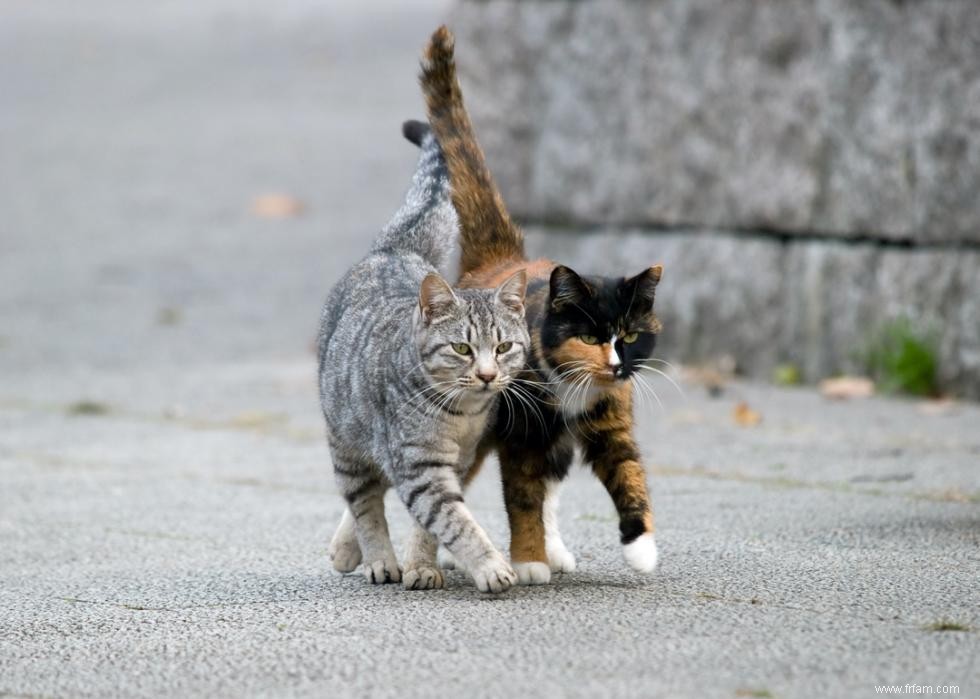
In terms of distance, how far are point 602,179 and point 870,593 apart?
4683mm

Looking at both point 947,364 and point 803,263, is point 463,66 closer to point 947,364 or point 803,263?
point 803,263

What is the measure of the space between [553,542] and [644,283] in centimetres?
85

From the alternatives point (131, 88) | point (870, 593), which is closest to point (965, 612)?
point (870, 593)

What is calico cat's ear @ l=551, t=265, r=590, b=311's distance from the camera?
406cm

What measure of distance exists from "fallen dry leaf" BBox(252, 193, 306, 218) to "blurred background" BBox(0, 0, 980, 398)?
17 mm

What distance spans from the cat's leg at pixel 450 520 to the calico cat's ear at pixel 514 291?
47 centimetres

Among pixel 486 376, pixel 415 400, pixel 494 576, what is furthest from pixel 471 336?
pixel 494 576

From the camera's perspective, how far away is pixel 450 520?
402 cm

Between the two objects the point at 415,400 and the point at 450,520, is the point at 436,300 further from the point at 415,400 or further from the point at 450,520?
the point at 450,520

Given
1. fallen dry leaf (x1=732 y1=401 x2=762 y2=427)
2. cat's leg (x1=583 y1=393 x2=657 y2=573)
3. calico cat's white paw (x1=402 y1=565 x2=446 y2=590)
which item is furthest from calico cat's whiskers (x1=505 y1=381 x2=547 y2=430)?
fallen dry leaf (x1=732 y1=401 x2=762 y2=427)

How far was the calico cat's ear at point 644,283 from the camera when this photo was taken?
4.13 m

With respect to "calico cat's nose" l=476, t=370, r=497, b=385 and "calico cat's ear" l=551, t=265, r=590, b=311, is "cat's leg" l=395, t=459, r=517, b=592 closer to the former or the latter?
"calico cat's nose" l=476, t=370, r=497, b=385

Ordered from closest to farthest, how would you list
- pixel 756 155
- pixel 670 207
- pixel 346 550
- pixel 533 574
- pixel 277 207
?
pixel 533 574, pixel 346 550, pixel 756 155, pixel 670 207, pixel 277 207

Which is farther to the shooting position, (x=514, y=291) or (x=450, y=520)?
(x=514, y=291)
